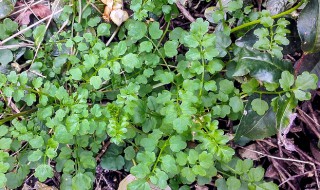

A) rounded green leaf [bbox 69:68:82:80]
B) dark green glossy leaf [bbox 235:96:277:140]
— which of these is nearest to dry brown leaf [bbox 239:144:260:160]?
dark green glossy leaf [bbox 235:96:277:140]

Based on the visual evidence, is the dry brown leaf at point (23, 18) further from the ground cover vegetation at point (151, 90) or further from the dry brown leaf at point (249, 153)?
the dry brown leaf at point (249, 153)

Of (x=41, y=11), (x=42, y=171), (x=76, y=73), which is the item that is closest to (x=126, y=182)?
(x=42, y=171)

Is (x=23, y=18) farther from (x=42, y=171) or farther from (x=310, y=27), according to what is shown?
(x=310, y=27)

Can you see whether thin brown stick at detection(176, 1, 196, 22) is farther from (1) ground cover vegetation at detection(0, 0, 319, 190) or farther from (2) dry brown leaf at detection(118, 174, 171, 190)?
(2) dry brown leaf at detection(118, 174, 171, 190)

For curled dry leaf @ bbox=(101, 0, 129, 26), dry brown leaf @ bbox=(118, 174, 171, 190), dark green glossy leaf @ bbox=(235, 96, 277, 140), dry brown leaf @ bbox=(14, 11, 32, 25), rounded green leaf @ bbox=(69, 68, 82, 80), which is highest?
curled dry leaf @ bbox=(101, 0, 129, 26)

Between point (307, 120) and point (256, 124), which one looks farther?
point (307, 120)

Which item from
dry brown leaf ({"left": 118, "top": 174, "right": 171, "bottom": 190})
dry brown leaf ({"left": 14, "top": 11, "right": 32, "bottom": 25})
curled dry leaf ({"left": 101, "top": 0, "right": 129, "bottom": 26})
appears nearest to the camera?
dry brown leaf ({"left": 118, "top": 174, "right": 171, "bottom": 190})

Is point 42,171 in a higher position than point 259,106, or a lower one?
lower

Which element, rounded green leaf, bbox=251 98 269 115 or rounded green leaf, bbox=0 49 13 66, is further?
rounded green leaf, bbox=0 49 13 66

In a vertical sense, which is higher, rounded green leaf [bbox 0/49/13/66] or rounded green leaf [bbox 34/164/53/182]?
rounded green leaf [bbox 0/49/13/66]
